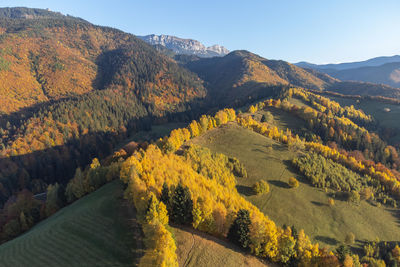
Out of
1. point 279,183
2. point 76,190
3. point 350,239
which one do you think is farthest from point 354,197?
point 76,190

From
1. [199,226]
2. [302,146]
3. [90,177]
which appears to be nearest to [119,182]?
[90,177]

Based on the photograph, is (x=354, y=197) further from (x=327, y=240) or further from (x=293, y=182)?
(x=327, y=240)

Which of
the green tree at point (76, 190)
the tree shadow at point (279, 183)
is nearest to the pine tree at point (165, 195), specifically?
the green tree at point (76, 190)

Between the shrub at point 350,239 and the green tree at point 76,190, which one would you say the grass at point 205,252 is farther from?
the green tree at point 76,190

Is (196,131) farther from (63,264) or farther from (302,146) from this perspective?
(63,264)

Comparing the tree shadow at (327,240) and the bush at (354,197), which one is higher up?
the bush at (354,197)
